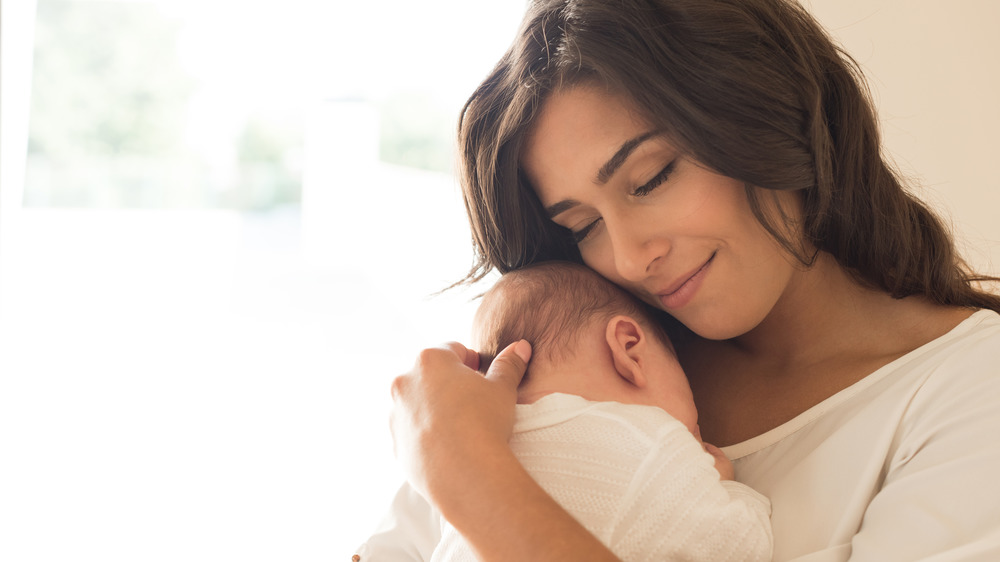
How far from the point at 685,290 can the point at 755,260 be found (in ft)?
0.42

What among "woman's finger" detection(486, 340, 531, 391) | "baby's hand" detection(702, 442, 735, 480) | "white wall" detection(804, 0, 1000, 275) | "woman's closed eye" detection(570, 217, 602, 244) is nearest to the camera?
"woman's finger" detection(486, 340, 531, 391)

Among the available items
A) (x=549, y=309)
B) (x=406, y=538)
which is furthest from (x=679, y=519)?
(x=406, y=538)

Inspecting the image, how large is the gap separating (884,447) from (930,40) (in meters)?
1.70

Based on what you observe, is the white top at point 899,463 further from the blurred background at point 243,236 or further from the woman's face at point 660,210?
the blurred background at point 243,236

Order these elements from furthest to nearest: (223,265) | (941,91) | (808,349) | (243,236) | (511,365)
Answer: (243,236), (223,265), (941,91), (808,349), (511,365)

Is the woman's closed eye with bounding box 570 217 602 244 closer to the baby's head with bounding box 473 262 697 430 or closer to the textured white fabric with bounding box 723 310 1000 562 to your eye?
the baby's head with bounding box 473 262 697 430

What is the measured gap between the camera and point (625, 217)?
126cm

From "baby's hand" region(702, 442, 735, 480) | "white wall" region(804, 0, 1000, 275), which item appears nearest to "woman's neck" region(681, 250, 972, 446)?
"baby's hand" region(702, 442, 735, 480)

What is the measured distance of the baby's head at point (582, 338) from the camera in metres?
1.18

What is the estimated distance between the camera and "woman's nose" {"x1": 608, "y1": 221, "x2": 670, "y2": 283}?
4.12 ft

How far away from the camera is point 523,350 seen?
3.96 ft

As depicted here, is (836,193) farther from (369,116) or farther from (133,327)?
(369,116)

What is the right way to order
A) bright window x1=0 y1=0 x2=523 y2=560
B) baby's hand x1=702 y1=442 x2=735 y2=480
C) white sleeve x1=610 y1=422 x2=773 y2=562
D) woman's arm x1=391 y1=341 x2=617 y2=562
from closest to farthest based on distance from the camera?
woman's arm x1=391 y1=341 x2=617 y2=562, white sleeve x1=610 y1=422 x2=773 y2=562, baby's hand x1=702 y1=442 x2=735 y2=480, bright window x1=0 y1=0 x2=523 y2=560

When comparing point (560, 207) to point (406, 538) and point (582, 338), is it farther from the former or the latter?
point (406, 538)
